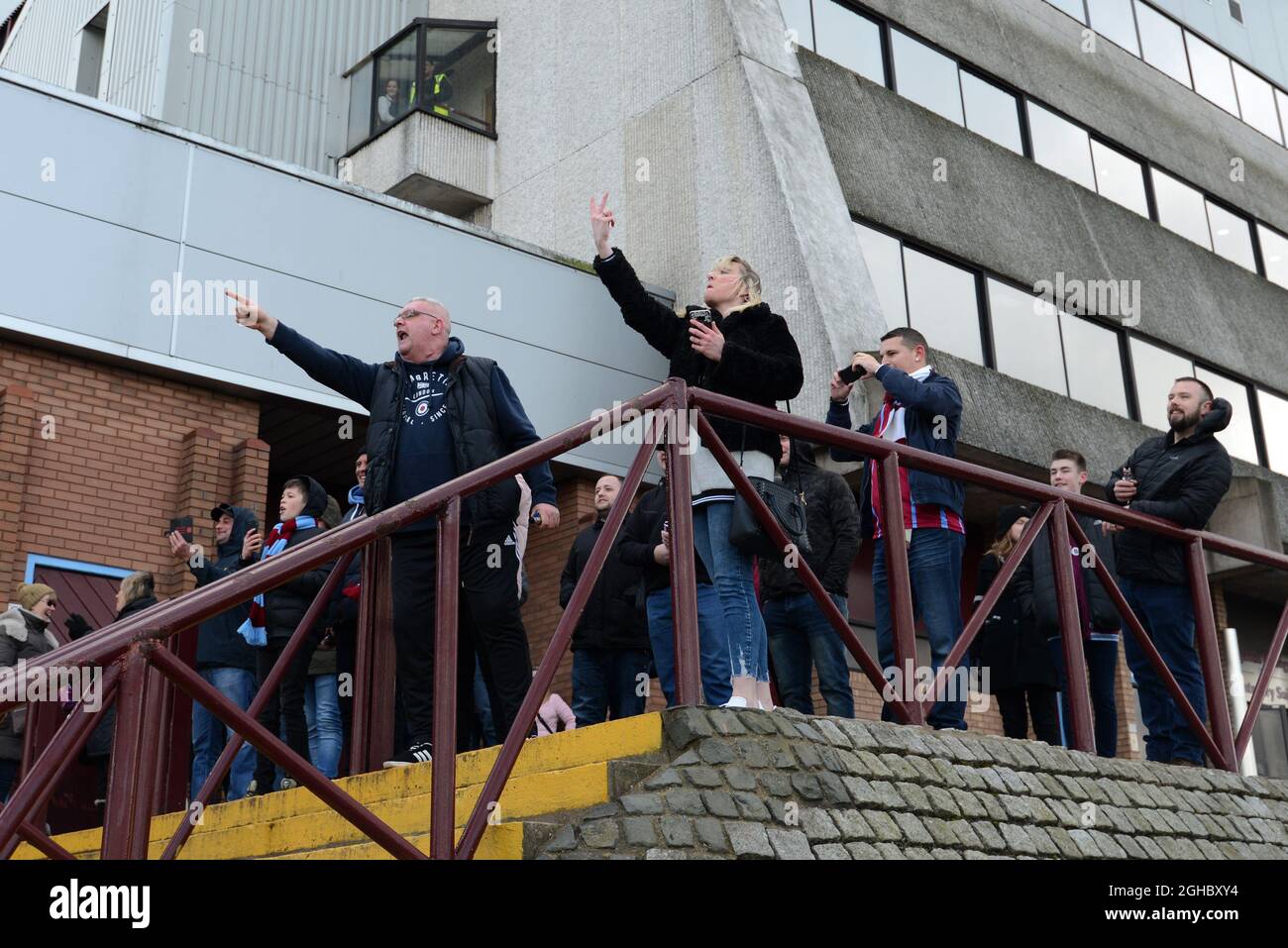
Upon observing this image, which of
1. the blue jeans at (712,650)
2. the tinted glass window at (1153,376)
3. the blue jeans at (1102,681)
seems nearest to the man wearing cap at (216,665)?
the blue jeans at (712,650)

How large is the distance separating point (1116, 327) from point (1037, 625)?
9.96 meters

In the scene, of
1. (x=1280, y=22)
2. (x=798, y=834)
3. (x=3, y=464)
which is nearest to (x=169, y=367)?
(x=3, y=464)

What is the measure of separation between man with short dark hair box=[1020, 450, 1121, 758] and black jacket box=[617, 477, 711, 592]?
1.81 metres

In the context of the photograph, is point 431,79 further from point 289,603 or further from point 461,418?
point 461,418

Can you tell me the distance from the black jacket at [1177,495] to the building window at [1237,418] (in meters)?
10.2

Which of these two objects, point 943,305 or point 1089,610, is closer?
point 1089,610

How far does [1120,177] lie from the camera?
672 inches

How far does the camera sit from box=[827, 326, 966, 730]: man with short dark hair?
580 centimetres

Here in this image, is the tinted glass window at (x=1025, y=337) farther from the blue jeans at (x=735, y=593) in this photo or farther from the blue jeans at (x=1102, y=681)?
the blue jeans at (x=735, y=593)

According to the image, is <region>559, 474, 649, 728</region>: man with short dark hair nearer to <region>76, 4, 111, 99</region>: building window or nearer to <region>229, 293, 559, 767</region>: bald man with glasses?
<region>229, 293, 559, 767</region>: bald man with glasses

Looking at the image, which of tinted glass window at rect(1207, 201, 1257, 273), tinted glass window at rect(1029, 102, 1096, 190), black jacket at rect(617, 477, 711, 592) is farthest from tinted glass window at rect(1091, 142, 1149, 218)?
black jacket at rect(617, 477, 711, 592)

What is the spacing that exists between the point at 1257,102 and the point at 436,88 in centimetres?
1200

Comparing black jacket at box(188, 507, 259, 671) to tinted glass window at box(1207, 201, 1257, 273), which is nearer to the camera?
black jacket at box(188, 507, 259, 671)

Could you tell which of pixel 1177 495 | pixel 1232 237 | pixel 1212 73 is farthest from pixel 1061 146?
pixel 1177 495
